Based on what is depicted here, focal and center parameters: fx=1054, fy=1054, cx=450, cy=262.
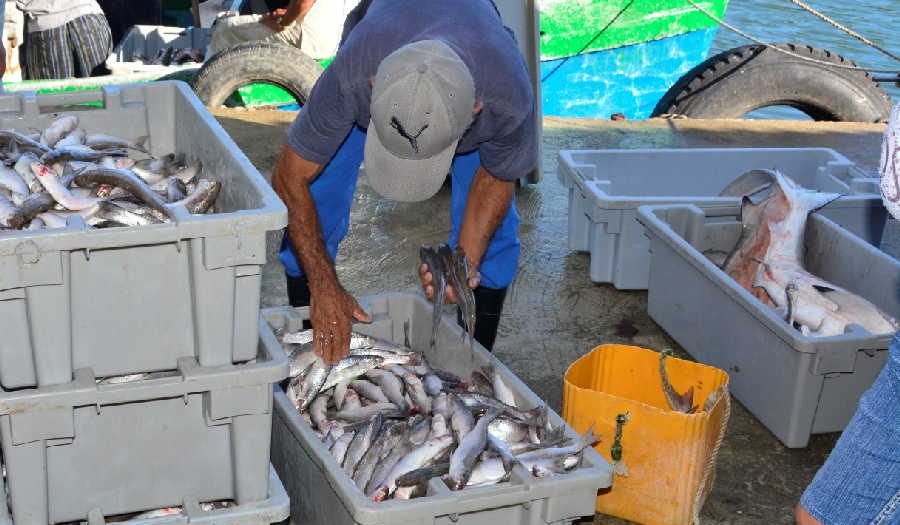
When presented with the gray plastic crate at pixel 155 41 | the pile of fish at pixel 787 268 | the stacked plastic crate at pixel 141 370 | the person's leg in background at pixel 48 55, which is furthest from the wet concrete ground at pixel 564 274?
the gray plastic crate at pixel 155 41

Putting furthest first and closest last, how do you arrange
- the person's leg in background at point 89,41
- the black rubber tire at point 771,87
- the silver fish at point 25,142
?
1. the person's leg in background at point 89,41
2. the black rubber tire at point 771,87
3. the silver fish at point 25,142

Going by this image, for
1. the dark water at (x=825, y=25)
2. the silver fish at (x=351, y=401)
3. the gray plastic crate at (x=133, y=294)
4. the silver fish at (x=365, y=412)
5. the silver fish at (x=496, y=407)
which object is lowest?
the dark water at (x=825, y=25)

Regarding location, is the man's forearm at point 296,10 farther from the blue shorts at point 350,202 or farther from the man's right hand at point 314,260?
the man's right hand at point 314,260

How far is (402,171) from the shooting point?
3.44 metres

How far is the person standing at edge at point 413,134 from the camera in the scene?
10.9ft

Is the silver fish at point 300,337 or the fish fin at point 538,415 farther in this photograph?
the silver fish at point 300,337

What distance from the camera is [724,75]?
28.4 ft

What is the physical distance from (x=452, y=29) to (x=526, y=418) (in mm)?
1367

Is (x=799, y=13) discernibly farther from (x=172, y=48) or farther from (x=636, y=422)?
(x=636, y=422)

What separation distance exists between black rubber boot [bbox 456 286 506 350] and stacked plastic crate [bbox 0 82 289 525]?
5.23 feet

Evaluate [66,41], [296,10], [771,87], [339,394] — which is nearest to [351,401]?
[339,394]

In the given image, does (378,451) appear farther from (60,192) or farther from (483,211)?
(60,192)

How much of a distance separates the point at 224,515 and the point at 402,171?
1.21 m

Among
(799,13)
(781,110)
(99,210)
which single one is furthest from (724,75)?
(799,13)
